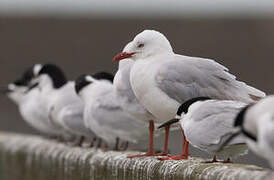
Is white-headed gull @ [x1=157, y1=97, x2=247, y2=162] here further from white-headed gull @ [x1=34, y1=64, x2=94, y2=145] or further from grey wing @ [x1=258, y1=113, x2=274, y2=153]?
white-headed gull @ [x1=34, y1=64, x2=94, y2=145]

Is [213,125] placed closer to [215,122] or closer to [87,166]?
[215,122]

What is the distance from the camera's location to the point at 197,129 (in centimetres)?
702

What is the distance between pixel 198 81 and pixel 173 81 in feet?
0.68

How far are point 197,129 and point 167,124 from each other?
746 mm

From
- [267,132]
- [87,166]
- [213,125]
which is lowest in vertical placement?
[87,166]

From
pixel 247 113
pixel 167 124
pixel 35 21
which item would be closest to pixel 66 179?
pixel 167 124

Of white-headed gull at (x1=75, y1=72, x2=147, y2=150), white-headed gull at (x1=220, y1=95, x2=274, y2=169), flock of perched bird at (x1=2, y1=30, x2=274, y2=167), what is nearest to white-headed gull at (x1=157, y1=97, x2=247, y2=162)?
flock of perched bird at (x1=2, y1=30, x2=274, y2=167)

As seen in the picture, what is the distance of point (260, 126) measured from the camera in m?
5.57

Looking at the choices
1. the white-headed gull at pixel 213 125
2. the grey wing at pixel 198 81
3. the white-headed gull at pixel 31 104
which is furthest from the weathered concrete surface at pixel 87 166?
the grey wing at pixel 198 81

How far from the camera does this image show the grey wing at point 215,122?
6.85 m

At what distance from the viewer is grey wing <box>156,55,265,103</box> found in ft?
25.2

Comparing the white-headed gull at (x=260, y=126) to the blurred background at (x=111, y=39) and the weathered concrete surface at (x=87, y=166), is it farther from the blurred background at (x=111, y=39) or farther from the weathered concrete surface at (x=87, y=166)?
the blurred background at (x=111, y=39)

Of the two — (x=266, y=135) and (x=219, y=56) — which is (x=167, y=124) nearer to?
(x=266, y=135)

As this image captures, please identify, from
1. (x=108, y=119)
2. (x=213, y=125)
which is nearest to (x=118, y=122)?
(x=108, y=119)
